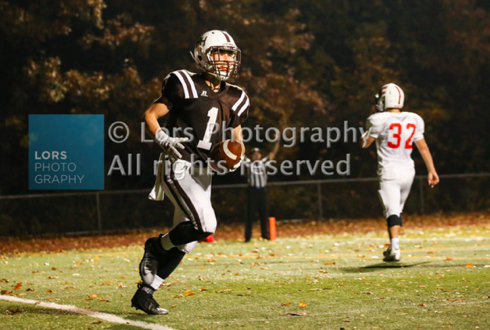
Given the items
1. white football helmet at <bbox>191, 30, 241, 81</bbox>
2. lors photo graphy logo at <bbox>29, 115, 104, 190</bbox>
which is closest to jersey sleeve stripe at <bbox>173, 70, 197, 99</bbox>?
white football helmet at <bbox>191, 30, 241, 81</bbox>

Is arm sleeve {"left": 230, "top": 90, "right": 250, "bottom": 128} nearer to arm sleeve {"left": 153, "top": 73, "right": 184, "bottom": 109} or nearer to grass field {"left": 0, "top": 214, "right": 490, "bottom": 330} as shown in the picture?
arm sleeve {"left": 153, "top": 73, "right": 184, "bottom": 109}

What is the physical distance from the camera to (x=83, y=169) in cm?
2031

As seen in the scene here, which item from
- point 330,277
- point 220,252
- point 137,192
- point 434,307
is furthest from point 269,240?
point 434,307

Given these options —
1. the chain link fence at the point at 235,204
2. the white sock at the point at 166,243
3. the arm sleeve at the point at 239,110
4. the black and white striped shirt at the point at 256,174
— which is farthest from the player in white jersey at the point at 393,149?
the chain link fence at the point at 235,204

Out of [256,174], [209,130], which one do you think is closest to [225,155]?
[209,130]

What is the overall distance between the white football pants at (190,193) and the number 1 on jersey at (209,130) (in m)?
0.18

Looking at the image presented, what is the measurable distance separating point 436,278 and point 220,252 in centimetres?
572

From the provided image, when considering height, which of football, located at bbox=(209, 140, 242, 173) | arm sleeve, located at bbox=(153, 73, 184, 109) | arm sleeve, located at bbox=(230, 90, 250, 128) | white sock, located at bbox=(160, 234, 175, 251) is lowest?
white sock, located at bbox=(160, 234, 175, 251)

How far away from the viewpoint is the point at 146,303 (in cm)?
562

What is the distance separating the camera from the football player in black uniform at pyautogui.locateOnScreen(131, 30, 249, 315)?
5574mm

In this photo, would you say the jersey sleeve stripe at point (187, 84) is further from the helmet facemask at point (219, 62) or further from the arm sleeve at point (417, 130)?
the arm sleeve at point (417, 130)

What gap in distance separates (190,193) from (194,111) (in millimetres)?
652

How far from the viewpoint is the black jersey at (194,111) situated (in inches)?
222

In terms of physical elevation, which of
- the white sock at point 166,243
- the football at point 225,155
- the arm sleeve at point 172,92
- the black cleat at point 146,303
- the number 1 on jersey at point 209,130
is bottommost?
the black cleat at point 146,303
